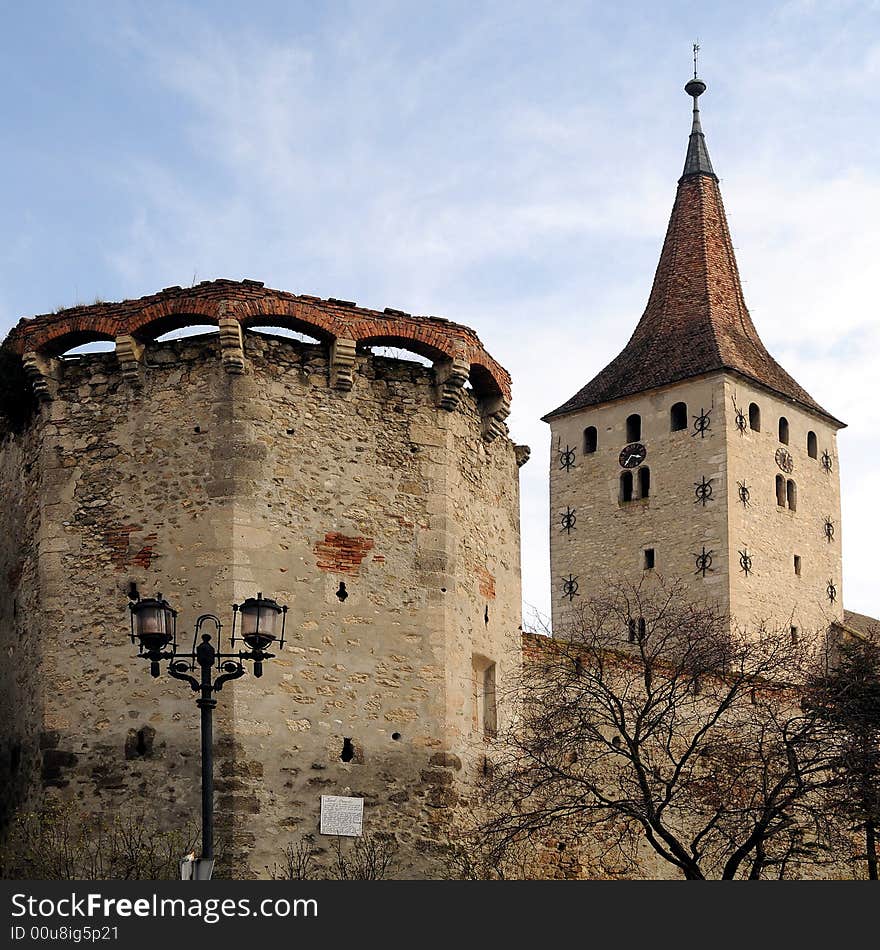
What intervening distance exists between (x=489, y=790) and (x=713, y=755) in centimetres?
549

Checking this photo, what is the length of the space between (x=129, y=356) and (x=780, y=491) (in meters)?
30.5

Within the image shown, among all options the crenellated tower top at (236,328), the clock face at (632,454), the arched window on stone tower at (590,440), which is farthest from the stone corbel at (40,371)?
the arched window on stone tower at (590,440)

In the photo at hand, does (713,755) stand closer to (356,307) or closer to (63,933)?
(356,307)

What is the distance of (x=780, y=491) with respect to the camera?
157 ft

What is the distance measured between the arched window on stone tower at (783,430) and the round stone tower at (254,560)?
28067mm

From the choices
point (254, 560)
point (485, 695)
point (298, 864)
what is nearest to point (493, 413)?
point (485, 695)

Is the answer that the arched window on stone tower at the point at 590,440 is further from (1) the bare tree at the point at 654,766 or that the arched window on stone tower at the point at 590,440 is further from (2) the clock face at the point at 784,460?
(1) the bare tree at the point at 654,766

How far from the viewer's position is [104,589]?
20.1 m

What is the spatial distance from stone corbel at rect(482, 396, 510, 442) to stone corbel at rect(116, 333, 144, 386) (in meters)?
4.84

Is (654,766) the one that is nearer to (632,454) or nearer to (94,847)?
(94,847)

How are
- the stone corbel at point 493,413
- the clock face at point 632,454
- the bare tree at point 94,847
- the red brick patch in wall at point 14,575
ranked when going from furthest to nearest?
the clock face at point 632,454 → the stone corbel at point 493,413 → the red brick patch in wall at point 14,575 → the bare tree at point 94,847

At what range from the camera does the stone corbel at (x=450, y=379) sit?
21500mm

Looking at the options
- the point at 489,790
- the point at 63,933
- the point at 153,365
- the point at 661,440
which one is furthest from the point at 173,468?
the point at 661,440

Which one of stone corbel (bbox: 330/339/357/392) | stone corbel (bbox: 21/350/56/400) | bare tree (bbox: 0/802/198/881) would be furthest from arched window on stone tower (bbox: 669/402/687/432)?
bare tree (bbox: 0/802/198/881)
